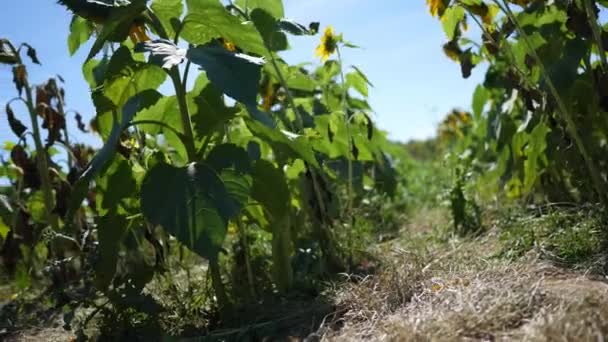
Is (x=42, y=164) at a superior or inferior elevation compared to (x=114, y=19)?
inferior

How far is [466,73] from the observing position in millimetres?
2633

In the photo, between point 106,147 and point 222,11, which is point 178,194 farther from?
point 222,11

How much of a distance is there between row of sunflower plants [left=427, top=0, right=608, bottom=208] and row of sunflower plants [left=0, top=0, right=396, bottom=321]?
51 cm

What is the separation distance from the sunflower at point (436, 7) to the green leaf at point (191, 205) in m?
1.04

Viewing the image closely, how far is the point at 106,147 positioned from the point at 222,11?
539mm

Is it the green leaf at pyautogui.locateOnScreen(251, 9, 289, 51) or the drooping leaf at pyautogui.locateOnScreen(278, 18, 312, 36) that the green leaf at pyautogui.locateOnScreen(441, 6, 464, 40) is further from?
the green leaf at pyautogui.locateOnScreen(251, 9, 289, 51)

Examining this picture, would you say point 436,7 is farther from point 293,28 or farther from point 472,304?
point 472,304

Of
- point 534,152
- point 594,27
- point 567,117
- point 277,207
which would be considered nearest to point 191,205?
point 277,207

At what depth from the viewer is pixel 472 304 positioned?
1.70 m

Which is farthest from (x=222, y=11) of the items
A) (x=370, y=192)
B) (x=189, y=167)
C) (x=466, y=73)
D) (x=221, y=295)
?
(x=370, y=192)

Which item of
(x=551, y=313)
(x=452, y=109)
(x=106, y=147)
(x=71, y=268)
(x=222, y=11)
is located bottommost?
(x=551, y=313)

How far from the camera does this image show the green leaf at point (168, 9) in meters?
2.07

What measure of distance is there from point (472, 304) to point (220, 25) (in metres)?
1.06

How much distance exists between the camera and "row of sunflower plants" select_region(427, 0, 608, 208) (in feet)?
7.59
